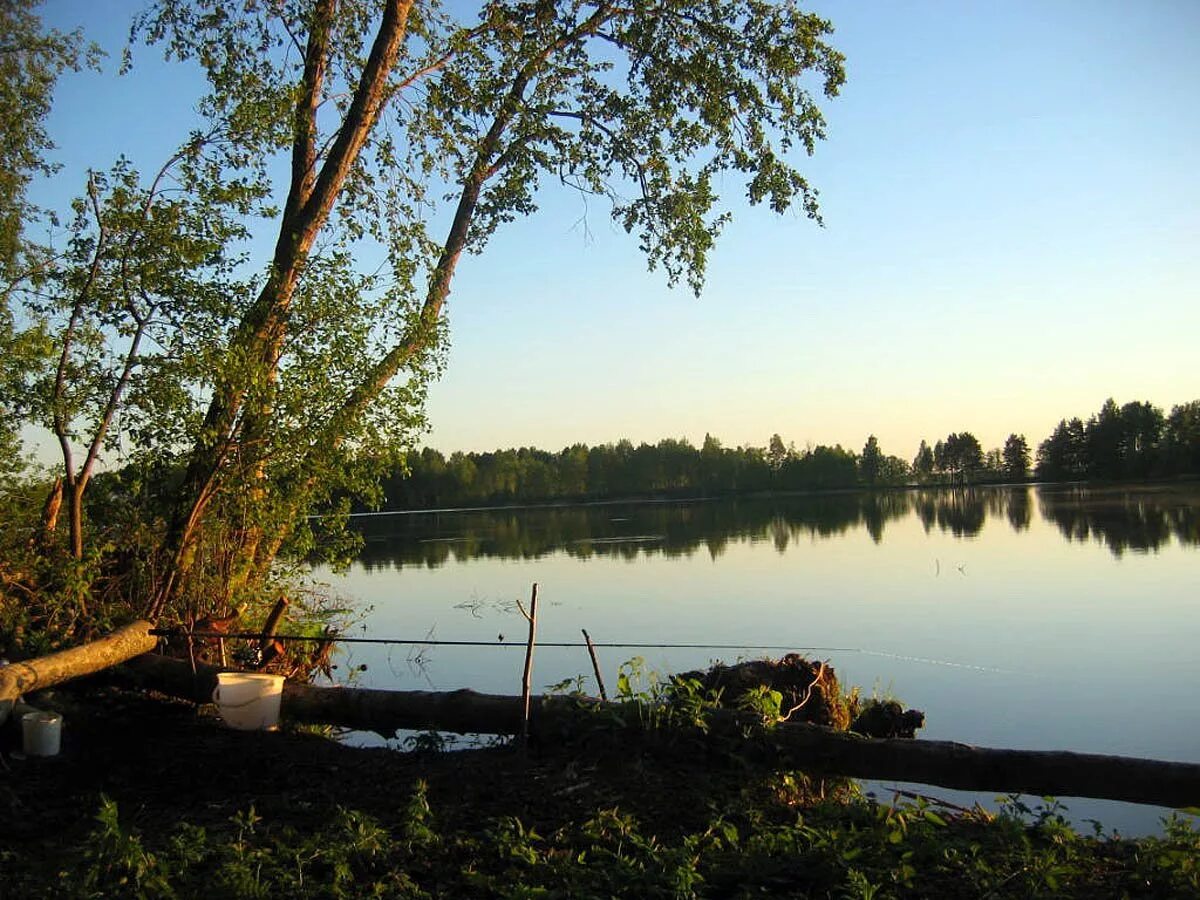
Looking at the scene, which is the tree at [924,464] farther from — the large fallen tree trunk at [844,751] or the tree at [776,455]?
the large fallen tree trunk at [844,751]

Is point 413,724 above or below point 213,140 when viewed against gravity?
below

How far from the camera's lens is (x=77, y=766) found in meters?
6.71

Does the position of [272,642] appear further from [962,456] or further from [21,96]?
[962,456]

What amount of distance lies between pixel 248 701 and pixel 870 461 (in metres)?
128

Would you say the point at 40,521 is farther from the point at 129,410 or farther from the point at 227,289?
the point at 227,289

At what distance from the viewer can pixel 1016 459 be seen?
120 meters

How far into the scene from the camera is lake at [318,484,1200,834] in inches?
429

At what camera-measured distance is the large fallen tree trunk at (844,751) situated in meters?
5.48

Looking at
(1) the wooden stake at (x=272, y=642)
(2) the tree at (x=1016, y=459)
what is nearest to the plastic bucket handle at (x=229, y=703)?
(1) the wooden stake at (x=272, y=642)

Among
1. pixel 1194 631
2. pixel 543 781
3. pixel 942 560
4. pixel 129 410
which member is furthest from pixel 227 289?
pixel 942 560

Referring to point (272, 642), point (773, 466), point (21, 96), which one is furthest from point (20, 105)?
point (773, 466)

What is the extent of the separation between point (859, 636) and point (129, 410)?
11.4m

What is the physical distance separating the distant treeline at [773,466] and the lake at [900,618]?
6576 centimetres

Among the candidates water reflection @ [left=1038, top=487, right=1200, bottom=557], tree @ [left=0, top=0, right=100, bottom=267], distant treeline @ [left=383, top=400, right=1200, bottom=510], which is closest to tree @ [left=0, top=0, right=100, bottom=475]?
tree @ [left=0, top=0, right=100, bottom=267]
